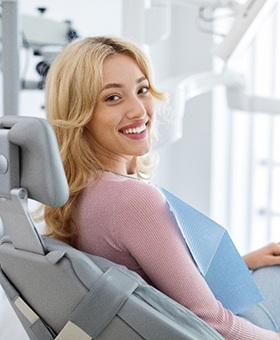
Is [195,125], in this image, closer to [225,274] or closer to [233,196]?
[233,196]

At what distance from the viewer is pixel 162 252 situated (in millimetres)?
1201

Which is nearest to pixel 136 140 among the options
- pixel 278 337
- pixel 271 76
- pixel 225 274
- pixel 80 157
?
pixel 80 157

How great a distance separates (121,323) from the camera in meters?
1.08

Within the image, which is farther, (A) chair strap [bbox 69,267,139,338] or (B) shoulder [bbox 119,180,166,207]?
(B) shoulder [bbox 119,180,166,207]

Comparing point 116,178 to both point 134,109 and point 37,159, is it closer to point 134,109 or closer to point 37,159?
point 134,109

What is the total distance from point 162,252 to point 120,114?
0.92 ft

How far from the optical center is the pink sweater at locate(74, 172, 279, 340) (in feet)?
3.95

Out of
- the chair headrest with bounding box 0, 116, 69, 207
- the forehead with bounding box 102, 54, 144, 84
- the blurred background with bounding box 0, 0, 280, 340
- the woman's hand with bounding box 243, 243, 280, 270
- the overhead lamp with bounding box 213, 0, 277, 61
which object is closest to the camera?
the chair headrest with bounding box 0, 116, 69, 207

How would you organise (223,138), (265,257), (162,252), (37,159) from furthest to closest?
(223,138), (265,257), (162,252), (37,159)

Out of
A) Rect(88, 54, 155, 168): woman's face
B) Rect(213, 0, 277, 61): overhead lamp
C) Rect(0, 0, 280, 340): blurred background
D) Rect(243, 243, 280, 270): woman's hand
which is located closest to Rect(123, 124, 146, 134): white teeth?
Rect(88, 54, 155, 168): woman's face

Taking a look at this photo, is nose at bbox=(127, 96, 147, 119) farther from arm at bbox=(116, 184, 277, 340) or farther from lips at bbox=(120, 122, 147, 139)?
arm at bbox=(116, 184, 277, 340)

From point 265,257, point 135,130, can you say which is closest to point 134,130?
point 135,130

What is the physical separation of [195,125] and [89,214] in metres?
2.22

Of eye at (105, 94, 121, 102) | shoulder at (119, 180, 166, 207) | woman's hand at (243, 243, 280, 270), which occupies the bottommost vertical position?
woman's hand at (243, 243, 280, 270)
